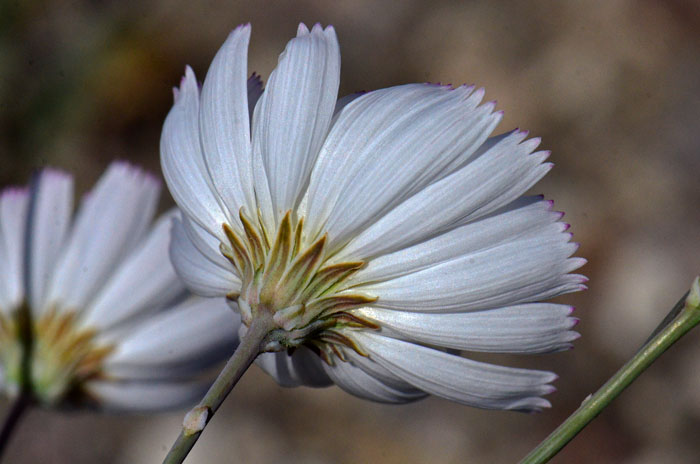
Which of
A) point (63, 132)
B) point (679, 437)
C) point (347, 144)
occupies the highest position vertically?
point (347, 144)

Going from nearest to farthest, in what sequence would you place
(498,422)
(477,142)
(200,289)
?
(477,142), (200,289), (498,422)

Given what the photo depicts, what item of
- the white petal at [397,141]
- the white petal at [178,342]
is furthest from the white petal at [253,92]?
the white petal at [178,342]

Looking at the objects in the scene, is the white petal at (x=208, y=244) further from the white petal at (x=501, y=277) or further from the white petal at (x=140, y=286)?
the white petal at (x=140, y=286)

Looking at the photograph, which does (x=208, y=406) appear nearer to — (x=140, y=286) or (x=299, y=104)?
(x=299, y=104)

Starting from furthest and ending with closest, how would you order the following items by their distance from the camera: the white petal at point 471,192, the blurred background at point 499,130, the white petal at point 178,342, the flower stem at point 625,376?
the blurred background at point 499,130 < the white petal at point 178,342 < the white petal at point 471,192 < the flower stem at point 625,376

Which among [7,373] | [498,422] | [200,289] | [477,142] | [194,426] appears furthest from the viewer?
[498,422]

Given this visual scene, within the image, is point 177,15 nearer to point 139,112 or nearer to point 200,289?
point 139,112

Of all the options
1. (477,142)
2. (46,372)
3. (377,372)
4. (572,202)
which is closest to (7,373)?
(46,372)

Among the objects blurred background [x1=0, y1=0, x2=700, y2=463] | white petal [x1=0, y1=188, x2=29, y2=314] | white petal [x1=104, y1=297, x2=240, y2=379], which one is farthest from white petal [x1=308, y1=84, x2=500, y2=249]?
blurred background [x1=0, y1=0, x2=700, y2=463]
